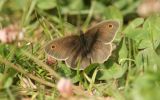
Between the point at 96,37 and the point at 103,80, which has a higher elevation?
the point at 96,37

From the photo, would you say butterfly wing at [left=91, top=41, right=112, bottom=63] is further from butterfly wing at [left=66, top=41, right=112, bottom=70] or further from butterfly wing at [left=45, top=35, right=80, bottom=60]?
butterfly wing at [left=45, top=35, right=80, bottom=60]

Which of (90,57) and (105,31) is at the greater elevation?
(105,31)

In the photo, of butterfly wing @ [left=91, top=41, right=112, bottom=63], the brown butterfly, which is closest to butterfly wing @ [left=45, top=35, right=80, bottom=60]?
the brown butterfly

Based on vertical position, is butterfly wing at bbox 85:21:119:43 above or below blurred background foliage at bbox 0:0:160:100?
above

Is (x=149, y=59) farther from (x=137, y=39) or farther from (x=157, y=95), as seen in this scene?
(x=157, y=95)

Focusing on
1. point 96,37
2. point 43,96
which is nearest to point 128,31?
point 96,37

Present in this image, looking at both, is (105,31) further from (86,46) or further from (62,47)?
(62,47)

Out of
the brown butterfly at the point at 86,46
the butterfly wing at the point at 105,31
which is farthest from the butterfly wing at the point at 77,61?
the butterfly wing at the point at 105,31

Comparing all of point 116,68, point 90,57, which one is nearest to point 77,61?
point 90,57
